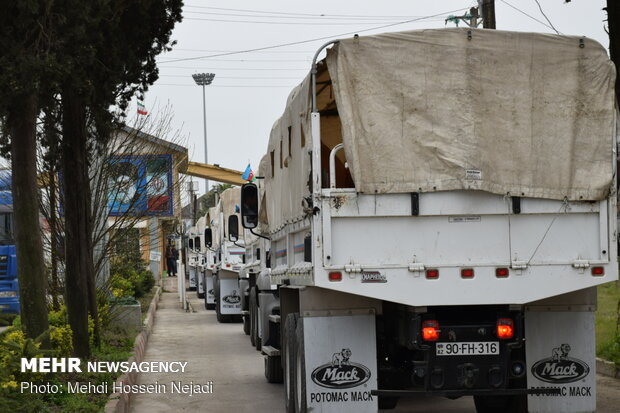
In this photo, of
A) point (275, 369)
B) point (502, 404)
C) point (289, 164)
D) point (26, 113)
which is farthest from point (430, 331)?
point (275, 369)

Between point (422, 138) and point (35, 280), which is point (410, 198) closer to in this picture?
point (422, 138)

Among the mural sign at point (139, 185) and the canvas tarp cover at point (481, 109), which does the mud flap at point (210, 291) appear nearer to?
the mural sign at point (139, 185)

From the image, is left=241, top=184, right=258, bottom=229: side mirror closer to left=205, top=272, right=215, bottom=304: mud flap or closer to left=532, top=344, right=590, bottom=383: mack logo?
left=532, top=344, right=590, bottom=383: mack logo

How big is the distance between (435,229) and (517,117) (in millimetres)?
1248

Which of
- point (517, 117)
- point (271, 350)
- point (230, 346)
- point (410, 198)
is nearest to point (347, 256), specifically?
point (410, 198)

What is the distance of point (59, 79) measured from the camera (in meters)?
10.6

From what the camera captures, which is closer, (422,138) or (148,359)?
(422,138)

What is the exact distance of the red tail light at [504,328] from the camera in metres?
8.96

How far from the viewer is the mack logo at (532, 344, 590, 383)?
30.5ft

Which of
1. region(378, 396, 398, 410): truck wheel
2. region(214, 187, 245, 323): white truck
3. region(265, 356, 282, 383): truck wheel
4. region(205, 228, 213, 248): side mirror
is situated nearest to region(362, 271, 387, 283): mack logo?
region(378, 396, 398, 410): truck wheel

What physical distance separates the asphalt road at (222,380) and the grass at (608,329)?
0.63m

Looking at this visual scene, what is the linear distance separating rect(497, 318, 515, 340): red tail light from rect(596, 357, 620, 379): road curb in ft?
17.3

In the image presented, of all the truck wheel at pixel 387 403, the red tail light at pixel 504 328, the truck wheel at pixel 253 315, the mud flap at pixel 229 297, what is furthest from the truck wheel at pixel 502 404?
the mud flap at pixel 229 297

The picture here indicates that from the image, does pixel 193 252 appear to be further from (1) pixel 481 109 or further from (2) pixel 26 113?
(1) pixel 481 109
